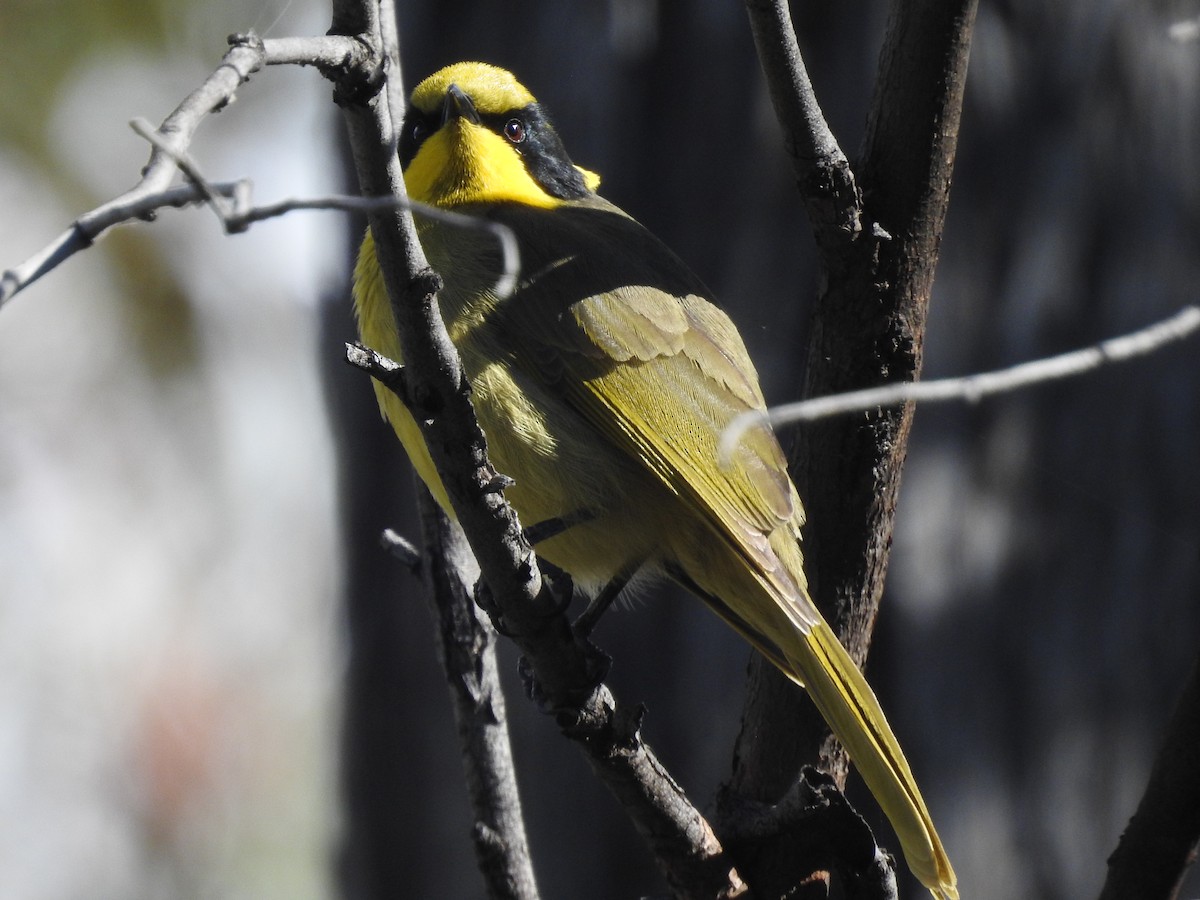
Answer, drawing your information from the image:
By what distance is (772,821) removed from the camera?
247 centimetres

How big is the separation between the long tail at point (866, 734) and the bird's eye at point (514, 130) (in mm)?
1945

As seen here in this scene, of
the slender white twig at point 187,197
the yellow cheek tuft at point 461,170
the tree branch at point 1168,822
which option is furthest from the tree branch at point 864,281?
the yellow cheek tuft at point 461,170

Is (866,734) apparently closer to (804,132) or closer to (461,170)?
(804,132)

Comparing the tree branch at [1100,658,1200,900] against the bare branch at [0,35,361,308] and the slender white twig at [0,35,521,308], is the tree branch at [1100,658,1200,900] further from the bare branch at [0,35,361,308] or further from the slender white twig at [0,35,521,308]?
the bare branch at [0,35,361,308]

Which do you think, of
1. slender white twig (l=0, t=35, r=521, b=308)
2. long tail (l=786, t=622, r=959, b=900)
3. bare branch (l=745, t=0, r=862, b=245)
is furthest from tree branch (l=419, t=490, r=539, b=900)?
slender white twig (l=0, t=35, r=521, b=308)

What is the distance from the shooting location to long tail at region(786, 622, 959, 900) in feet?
8.80

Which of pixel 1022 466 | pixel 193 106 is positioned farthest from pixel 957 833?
pixel 193 106

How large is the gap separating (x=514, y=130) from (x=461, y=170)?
0.91 ft

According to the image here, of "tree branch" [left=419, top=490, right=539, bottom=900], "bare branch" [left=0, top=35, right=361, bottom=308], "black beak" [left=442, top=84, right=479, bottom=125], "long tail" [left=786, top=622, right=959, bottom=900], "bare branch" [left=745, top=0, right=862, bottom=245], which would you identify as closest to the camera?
"bare branch" [left=0, top=35, right=361, bottom=308]

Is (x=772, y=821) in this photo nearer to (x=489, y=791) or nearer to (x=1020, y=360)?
(x=489, y=791)

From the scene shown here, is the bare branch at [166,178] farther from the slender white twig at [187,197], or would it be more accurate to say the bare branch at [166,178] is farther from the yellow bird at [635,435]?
the yellow bird at [635,435]

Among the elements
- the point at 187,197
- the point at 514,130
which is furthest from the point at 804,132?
the point at 514,130

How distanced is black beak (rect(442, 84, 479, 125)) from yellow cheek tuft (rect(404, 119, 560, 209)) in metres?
0.02

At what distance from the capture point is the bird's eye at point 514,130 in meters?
3.89
